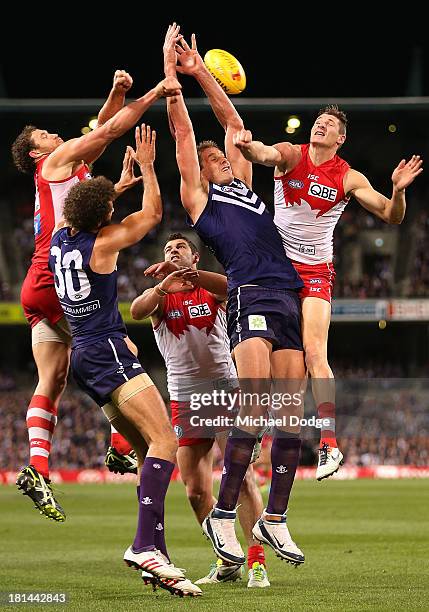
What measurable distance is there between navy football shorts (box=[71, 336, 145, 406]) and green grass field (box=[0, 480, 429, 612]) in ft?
5.35

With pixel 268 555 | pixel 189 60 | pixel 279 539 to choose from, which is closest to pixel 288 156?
pixel 189 60

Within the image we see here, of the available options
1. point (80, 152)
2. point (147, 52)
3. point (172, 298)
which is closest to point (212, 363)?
point (172, 298)

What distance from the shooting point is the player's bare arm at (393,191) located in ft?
28.3

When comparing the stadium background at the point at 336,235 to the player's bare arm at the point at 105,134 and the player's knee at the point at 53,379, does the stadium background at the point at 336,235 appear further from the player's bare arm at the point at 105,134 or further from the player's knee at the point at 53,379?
the player's bare arm at the point at 105,134

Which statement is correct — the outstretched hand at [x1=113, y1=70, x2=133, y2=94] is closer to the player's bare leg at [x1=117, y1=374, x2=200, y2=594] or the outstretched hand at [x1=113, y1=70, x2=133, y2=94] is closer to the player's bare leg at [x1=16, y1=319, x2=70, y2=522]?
the player's bare leg at [x1=16, y1=319, x2=70, y2=522]

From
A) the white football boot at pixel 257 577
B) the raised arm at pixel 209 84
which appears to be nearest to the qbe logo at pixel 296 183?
the raised arm at pixel 209 84

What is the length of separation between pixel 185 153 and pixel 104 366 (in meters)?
1.92

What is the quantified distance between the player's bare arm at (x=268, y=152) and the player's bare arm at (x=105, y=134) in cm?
73

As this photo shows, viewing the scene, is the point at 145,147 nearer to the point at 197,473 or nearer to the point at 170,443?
the point at 170,443

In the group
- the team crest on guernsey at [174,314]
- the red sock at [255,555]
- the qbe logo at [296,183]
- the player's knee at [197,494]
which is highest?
the qbe logo at [296,183]

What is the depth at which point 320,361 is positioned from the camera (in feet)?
28.2

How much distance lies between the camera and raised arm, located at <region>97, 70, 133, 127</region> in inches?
343

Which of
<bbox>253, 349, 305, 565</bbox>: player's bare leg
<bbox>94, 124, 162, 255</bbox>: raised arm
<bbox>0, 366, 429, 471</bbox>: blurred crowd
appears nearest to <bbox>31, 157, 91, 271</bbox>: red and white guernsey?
<bbox>94, 124, 162, 255</bbox>: raised arm

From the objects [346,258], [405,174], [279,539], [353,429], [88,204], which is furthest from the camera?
[346,258]
